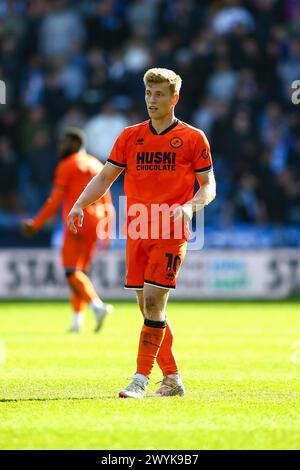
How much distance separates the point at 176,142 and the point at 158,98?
35cm

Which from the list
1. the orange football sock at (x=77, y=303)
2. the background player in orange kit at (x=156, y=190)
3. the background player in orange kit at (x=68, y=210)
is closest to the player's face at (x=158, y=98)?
the background player in orange kit at (x=156, y=190)

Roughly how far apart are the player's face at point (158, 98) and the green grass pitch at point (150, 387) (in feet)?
6.88

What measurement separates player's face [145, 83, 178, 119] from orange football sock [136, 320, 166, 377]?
1538 mm

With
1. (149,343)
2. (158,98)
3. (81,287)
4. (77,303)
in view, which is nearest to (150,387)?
(149,343)

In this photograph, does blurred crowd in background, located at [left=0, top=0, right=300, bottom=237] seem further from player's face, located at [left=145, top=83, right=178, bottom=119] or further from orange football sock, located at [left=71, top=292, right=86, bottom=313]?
player's face, located at [left=145, top=83, right=178, bottom=119]

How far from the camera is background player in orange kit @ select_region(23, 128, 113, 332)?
15.3 m

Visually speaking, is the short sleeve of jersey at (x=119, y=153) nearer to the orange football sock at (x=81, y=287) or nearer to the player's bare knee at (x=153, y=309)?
the player's bare knee at (x=153, y=309)

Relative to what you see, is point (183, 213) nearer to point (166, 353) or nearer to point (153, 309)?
point (153, 309)

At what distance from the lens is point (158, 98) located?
8656 mm

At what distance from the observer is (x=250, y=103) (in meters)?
23.5

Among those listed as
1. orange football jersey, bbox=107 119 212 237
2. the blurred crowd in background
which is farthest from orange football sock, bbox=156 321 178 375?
the blurred crowd in background

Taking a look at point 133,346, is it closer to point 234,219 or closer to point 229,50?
point 234,219

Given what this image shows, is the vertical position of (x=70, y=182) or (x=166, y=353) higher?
(x=70, y=182)
